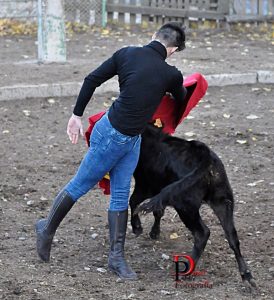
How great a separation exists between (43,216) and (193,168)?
1830mm

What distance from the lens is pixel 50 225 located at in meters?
6.15

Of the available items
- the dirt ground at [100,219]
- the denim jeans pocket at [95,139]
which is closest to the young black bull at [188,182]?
the dirt ground at [100,219]

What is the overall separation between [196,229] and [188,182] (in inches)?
16.4

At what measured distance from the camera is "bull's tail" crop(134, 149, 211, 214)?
18.6 feet

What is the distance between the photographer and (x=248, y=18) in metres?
16.6

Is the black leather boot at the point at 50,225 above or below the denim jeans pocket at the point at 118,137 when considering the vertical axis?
below

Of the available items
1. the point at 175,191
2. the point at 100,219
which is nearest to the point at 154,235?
the point at 100,219

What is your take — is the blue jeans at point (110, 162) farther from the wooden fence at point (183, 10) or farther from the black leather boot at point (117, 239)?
the wooden fence at point (183, 10)

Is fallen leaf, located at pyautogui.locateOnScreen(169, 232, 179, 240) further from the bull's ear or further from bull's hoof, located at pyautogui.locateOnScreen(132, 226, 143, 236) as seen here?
the bull's ear

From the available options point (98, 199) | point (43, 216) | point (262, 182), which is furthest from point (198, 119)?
point (43, 216)

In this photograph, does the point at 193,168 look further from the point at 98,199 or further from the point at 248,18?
the point at 248,18

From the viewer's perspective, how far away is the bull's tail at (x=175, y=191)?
568cm

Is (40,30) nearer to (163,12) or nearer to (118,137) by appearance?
(163,12)

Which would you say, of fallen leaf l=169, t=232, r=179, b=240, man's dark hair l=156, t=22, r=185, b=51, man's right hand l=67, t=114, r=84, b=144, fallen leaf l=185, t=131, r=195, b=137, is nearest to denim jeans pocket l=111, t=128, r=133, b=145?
man's right hand l=67, t=114, r=84, b=144
